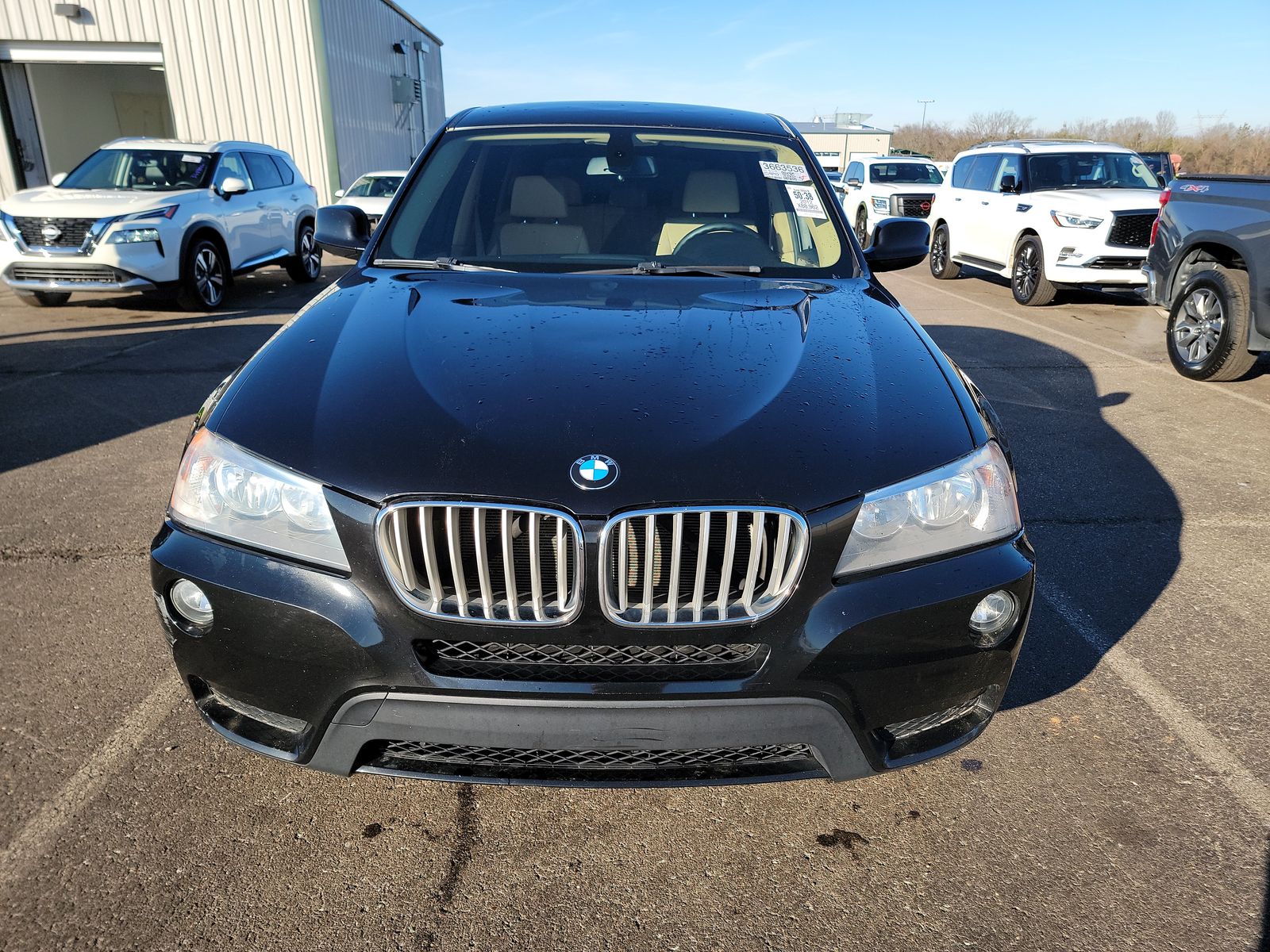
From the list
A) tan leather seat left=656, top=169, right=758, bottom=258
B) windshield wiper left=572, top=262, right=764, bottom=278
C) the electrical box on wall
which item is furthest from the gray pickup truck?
the electrical box on wall

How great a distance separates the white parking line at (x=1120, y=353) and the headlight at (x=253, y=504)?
6.89m

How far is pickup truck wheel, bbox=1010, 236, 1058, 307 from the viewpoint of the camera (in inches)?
416

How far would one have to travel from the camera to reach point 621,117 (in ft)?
11.6

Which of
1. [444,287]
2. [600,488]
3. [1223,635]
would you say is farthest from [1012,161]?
[600,488]

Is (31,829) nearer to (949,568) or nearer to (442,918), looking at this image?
(442,918)

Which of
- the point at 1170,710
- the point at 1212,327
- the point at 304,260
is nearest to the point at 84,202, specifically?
the point at 304,260

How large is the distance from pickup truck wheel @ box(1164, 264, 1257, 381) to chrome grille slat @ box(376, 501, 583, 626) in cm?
651

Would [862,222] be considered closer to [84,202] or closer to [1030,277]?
[1030,277]

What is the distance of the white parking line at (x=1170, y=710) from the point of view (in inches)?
93.9

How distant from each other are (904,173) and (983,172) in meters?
5.37

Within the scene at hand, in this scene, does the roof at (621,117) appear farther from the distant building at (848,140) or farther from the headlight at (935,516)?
the distant building at (848,140)

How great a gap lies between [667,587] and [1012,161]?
11709 mm

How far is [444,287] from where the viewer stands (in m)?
2.74

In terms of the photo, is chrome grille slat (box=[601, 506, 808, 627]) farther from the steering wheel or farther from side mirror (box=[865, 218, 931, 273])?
side mirror (box=[865, 218, 931, 273])
